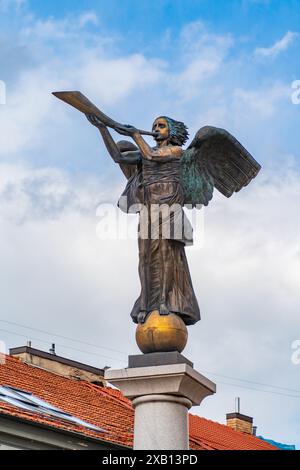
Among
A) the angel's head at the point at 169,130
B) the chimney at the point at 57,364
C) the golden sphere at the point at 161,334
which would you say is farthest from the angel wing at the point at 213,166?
the chimney at the point at 57,364

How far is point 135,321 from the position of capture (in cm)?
1059

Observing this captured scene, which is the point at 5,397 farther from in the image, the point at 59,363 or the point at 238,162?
the point at 238,162

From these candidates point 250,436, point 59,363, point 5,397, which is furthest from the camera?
point 250,436

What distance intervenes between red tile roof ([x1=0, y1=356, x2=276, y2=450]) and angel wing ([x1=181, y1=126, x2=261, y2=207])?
325 inches

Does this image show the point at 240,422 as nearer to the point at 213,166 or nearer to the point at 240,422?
the point at 240,422

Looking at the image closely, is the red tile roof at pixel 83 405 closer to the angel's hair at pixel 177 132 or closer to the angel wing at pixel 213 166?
the angel wing at pixel 213 166

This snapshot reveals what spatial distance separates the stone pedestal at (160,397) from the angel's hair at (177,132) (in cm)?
252

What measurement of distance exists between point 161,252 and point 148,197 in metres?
0.65

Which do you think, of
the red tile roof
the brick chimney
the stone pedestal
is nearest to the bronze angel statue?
the stone pedestal

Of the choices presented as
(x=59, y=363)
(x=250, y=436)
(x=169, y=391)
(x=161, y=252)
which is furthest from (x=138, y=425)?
(x=250, y=436)

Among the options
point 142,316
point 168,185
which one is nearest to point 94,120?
point 168,185

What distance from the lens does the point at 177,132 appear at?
11.3 m
